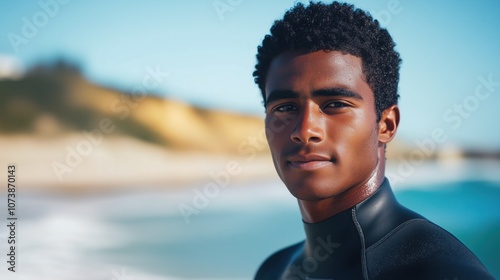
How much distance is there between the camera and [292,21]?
153cm

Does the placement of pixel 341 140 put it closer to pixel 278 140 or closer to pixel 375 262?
pixel 278 140

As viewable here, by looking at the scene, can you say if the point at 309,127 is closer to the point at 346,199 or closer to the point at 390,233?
the point at 346,199

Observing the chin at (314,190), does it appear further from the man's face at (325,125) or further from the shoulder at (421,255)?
the shoulder at (421,255)

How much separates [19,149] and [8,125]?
0.22 m

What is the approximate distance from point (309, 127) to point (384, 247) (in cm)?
35

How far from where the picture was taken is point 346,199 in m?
1.42

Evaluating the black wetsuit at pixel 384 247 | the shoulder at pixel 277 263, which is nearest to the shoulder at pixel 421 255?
the black wetsuit at pixel 384 247

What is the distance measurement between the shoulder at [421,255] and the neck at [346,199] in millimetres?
124

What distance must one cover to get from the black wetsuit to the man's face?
9cm

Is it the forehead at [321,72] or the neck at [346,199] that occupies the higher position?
the forehead at [321,72]

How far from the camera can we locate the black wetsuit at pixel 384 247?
1.23 meters

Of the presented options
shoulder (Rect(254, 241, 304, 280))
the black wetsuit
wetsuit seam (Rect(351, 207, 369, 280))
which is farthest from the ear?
shoulder (Rect(254, 241, 304, 280))

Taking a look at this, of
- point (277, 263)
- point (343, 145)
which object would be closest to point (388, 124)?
point (343, 145)

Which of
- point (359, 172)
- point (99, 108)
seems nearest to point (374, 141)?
point (359, 172)
